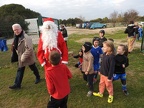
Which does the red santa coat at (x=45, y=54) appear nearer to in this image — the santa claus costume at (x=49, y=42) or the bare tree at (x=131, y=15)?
the santa claus costume at (x=49, y=42)

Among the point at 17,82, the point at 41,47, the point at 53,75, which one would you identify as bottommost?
the point at 17,82

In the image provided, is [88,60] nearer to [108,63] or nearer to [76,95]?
[108,63]

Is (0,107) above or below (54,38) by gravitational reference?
below

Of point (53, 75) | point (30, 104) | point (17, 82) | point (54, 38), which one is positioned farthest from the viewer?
point (17, 82)

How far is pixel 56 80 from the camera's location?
2744 millimetres

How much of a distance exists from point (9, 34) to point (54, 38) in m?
17.8

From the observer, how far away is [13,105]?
13.8 feet

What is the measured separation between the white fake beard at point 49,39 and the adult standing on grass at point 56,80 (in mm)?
955

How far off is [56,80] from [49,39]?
3.89 feet

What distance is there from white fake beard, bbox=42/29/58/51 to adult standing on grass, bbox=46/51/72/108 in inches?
37.6

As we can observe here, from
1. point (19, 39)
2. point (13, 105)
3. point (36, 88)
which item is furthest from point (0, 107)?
point (19, 39)

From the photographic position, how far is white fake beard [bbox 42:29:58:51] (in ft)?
12.1

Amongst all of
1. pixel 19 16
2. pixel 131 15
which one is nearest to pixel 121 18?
pixel 131 15

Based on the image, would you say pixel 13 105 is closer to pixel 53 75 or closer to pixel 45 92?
pixel 45 92
